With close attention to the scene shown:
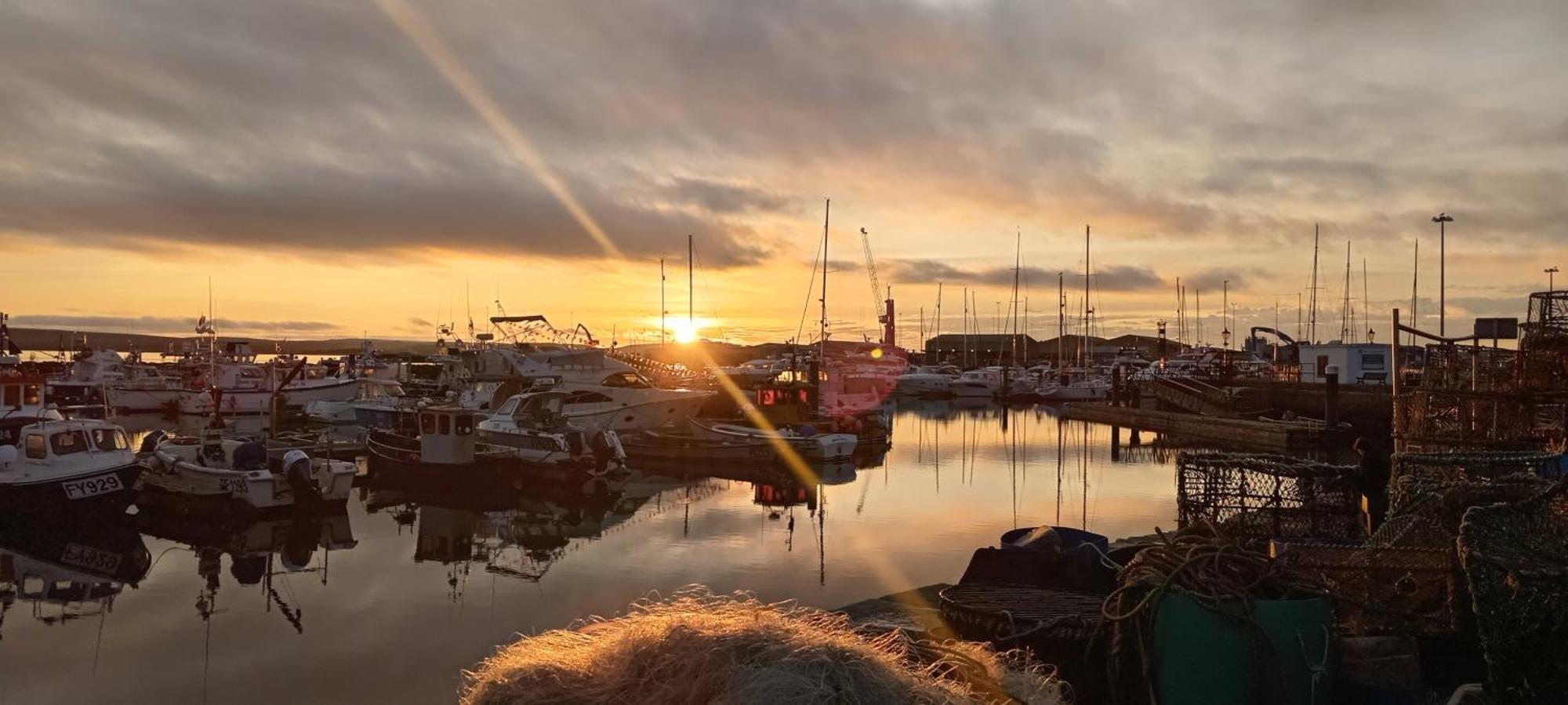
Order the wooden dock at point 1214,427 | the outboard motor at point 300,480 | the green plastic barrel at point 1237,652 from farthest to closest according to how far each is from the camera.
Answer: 1. the wooden dock at point 1214,427
2. the outboard motor at point 300,480
3. the green plastic barrel at point 1237,652

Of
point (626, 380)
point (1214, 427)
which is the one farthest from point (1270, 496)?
point (1214, 427)

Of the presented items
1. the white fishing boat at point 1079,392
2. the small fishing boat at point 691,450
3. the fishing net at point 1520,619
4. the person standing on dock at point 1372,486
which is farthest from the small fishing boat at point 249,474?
the white fishing boat at point 1079,392

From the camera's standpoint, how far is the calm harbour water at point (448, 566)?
1185 centimetres

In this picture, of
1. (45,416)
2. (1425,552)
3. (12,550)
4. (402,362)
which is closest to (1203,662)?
(1425,552)

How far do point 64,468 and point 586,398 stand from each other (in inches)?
670

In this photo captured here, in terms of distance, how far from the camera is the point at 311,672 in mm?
11602

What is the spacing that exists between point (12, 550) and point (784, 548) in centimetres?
1388

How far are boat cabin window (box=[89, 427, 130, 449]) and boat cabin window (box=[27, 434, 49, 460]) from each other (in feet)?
2.72

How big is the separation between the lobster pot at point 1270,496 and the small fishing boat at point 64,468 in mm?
20398

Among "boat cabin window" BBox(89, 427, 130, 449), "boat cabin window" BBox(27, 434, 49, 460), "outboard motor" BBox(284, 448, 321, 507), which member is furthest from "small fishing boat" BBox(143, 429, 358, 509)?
"boat cabin window" BBox(27, 434, 49, 460)

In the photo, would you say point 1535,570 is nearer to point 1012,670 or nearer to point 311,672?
point 1012,670

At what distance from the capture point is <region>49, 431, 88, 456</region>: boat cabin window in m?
20.5

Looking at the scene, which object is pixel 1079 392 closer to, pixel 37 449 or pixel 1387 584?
pixel 37 449

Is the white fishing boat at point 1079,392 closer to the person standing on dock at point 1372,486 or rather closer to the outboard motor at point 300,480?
the outboard motor at point 300,480
